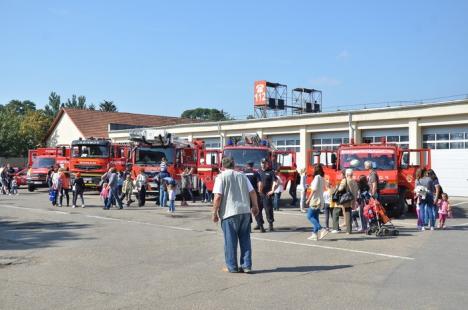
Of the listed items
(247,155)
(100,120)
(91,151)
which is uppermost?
(100,120)

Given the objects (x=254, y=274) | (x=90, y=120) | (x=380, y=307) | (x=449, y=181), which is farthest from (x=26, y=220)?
(x=90, y=120)

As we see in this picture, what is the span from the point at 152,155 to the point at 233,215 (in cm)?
1627

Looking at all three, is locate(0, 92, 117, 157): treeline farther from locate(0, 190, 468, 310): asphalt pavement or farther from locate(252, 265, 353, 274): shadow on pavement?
locate(252, 265, 353, 274): shadow on pavement

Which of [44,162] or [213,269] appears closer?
[213,269]

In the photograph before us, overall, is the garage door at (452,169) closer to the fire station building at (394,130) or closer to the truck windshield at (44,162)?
the fire station building at (394,130)

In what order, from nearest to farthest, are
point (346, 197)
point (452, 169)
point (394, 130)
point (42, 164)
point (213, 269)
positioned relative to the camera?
point (213, 269) → point (346, 197) → point (452, 169) → point (394, 130) → point (42, 164)

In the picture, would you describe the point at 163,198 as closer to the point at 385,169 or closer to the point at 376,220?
the point at 385,169

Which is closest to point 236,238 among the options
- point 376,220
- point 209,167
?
point 376,220

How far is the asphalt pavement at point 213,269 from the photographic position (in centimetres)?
696

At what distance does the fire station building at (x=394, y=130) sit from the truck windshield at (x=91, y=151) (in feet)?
38.8

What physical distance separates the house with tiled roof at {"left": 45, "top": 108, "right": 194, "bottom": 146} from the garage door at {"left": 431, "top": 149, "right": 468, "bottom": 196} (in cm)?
3319

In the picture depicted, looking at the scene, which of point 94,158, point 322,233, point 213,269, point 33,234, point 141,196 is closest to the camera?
point 213,269

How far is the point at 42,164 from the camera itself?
3388cm

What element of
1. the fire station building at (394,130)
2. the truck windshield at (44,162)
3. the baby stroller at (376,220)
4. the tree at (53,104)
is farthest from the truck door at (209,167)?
the tree at (53,104)
